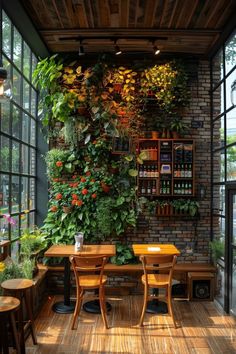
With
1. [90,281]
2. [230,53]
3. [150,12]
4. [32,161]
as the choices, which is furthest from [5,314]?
[230,53]

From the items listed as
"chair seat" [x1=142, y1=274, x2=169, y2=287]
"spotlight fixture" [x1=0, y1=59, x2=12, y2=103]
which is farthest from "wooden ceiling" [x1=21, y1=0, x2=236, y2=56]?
"chair seat" [x1=142, y1=274, x2=169, y2=287]

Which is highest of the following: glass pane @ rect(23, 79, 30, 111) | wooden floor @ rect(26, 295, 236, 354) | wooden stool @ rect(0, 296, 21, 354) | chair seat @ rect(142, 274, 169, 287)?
glass pane @ rect(23, 79, 30, 111)

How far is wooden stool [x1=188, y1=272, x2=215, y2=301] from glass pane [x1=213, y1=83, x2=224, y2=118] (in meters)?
2.67

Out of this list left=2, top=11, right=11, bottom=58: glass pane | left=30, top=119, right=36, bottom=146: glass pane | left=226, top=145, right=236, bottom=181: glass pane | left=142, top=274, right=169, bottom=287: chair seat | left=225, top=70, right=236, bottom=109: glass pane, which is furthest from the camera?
left=30, top=119, right=36, bottom=146: glass pane

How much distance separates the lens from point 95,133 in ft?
20.5

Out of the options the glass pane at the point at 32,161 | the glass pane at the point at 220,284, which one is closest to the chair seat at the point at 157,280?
the glass pane at the point at 220,284

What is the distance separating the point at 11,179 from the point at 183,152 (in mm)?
2804

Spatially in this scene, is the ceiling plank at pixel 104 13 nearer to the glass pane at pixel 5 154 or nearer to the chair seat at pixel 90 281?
the glass pane at pixel 5 154

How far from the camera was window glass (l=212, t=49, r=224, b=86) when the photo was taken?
5984 millimetres

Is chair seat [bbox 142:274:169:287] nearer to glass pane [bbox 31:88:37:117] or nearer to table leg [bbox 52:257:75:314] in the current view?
table leg [bbox 52:257:75:314]

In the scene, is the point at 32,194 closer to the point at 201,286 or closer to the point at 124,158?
the point at 124,158

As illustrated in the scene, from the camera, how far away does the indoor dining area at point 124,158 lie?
17.0 feet

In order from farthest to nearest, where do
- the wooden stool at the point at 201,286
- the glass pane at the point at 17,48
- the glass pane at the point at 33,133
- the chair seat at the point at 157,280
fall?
1. the glass pane at the point at 33,133
2. the wooden stool at the point at 201,286
3. the glass pane at the point at 17,48
4. the chair seat at the point at 157,280

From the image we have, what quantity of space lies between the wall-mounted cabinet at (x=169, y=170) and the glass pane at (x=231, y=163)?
0.72m
